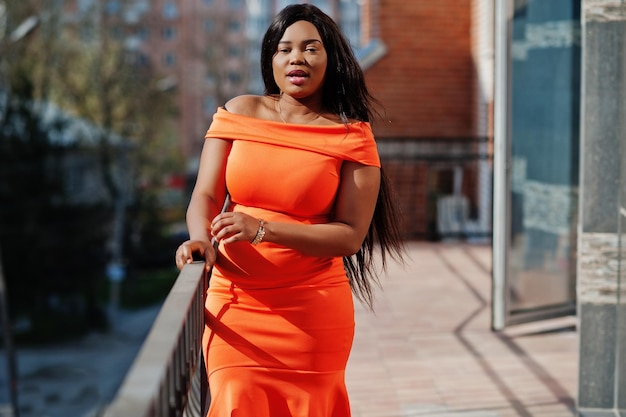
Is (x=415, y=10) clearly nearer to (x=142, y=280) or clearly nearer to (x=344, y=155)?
(x=344, y=155)

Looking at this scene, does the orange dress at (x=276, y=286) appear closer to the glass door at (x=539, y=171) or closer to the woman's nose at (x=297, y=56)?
the woman's nose at (x=297, y=56)

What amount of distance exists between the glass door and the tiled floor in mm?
276

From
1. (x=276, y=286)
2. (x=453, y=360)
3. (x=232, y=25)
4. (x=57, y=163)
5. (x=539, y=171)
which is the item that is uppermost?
(x=232, y=25)

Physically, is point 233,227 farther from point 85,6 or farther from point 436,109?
point 85,6

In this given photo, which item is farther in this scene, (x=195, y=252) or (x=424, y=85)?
(x=424, y=85)

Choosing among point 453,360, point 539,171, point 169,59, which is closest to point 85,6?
point 539,171

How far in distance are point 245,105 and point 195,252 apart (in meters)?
0.40

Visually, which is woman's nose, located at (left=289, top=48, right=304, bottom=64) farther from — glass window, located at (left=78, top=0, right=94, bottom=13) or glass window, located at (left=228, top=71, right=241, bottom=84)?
glass window, located at (left=228, top=71, right=241, bottom=84)

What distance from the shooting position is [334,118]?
2.33m

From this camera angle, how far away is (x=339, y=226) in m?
2.24

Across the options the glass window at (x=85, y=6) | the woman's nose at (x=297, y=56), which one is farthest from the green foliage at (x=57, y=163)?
the woman's nose at (x=297, y=56)

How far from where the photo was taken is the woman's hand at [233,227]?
209 cm

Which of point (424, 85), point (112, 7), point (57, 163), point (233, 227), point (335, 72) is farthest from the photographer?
point (112, 7)

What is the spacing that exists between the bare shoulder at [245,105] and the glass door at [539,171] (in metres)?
3.52
